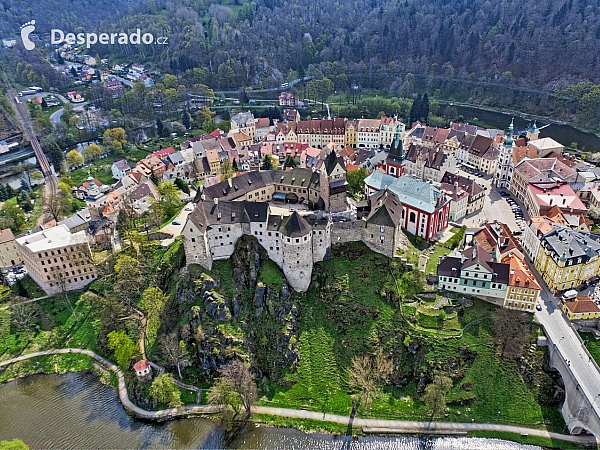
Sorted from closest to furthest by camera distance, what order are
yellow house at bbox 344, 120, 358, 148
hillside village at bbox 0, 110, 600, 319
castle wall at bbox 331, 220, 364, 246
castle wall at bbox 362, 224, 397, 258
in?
hillside village at bbox 0, 110, 600, 319
castle wall at bbox 362, 224, 397, 258
castle wall at bbox 331, 220, 364, 246
yellow house at bbox 344, 120, 358, 148

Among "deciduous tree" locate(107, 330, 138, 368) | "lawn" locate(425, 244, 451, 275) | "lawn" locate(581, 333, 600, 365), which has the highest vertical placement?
"lawn" locate(425, 244, 451, 275)

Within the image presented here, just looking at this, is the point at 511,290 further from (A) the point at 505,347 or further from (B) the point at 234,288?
(B) the point at 234,288

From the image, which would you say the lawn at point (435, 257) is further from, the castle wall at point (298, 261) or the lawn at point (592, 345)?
the lawn at point (592, 345)

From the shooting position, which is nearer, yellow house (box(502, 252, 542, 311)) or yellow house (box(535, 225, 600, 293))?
yellow house (box(502, 252, 542, 311))

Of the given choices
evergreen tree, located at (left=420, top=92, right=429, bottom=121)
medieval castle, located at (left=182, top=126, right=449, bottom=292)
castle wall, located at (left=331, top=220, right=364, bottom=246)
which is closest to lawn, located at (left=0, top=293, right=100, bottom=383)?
medieval castle, located at (left=182, top=126, right=449, bottom=292)

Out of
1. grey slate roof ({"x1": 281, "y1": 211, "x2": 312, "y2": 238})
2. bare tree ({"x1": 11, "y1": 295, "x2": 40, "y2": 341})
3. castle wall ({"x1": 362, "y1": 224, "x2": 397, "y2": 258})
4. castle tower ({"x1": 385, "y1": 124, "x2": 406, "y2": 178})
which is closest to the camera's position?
grey slate roof ({"x1": 281, "y1": 211, "x2": 312, "y2": 238})

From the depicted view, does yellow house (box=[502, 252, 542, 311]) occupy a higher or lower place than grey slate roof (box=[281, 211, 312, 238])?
lower

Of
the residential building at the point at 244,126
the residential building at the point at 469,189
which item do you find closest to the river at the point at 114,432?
the residential building at the point at 469,189

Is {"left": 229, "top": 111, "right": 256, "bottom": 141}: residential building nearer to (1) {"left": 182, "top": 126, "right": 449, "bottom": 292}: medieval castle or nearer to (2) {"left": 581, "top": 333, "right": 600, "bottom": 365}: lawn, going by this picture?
(1) {"left": 182, "top": 126, "right": 449, "bottom": 292}: medieval castle
